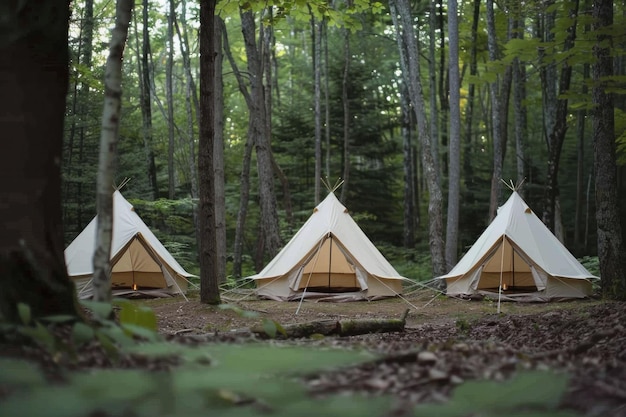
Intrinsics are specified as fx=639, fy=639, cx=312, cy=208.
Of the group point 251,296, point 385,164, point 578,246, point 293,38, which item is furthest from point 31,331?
point 293,38

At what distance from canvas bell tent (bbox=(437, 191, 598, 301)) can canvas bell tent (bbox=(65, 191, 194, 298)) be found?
15.9 ft

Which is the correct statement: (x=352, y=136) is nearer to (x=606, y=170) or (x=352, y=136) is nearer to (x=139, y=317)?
(x=606, y=170)

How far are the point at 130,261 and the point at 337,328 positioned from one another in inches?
301

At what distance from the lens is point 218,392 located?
201 cm

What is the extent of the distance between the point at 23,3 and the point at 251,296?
27.8 feet

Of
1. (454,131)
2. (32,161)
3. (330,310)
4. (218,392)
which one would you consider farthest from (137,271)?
(218,392)

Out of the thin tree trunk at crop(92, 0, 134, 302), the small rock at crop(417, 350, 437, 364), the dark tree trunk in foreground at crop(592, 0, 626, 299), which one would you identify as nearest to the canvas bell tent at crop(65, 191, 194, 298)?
the dark tree trunk in foreground at crop(592, 0, 626, 299)

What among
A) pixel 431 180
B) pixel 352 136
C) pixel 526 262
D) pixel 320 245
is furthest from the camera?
pixel 352 136

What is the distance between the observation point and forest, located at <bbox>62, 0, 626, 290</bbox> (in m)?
12.5

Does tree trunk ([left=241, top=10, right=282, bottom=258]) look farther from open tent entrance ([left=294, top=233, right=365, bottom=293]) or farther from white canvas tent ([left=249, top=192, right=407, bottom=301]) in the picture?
open tent entrance ([left=294, top=233, right=365, bottom=293])

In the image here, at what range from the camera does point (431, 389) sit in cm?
232

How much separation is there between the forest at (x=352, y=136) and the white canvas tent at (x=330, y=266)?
43.9 inches

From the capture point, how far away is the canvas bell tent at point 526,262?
10.4 metres

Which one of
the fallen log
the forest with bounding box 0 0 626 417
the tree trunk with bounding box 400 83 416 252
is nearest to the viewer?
the forest with bounding box 0 0 626 417
